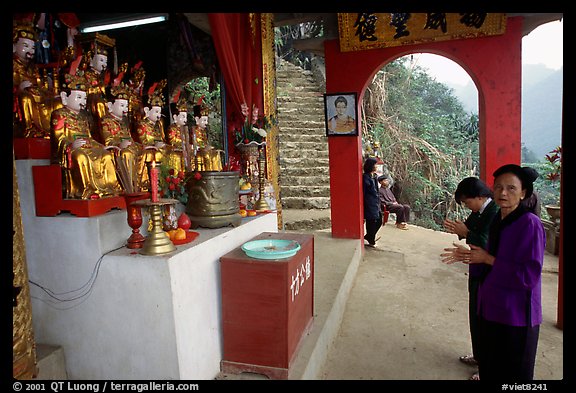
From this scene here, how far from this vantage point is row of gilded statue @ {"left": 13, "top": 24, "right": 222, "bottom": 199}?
6.88ft

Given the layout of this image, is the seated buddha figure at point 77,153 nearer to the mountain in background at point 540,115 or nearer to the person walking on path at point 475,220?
the person walking on path at point 475,220

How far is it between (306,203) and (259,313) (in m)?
5.34

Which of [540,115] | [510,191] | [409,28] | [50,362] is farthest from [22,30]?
[540,115]

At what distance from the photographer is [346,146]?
541 centimetres

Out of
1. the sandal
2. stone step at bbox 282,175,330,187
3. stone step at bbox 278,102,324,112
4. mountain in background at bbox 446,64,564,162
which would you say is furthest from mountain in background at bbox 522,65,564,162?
the sandal

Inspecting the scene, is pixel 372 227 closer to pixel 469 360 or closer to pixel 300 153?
pixel 300 153

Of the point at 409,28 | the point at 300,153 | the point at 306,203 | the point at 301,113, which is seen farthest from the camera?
the point at 301,113

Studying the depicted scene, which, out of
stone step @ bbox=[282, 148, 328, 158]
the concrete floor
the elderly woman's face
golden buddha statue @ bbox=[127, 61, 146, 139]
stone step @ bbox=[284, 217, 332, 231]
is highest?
golden buddha statue @ bbox=[127, 61, 146, 139]

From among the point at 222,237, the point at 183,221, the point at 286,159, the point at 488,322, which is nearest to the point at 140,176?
the point at 183,221

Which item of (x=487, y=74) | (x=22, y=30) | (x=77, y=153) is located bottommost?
(x=77, y=153)

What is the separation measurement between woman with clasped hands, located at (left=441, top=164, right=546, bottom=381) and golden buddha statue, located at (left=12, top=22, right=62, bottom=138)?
2.63 m

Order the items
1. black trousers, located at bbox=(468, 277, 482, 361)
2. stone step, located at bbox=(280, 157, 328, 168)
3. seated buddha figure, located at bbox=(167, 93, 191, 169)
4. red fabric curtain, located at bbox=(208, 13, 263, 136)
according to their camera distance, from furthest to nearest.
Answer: stone step, located at bbox=(280, 157, 328, 168) → red fabric curtain, located at bbox=(208, 13, 263, 136) → seated buddha figure, located at bbox=(167, 93, 191, 169) → black trousers, located at bbox=(468, 277, 482, 361)

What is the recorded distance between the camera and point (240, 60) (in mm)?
4164

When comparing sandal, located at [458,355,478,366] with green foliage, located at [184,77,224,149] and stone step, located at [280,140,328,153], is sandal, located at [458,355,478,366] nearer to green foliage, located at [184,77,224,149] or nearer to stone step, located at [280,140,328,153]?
green foliage, located at [184,77,224,149]
